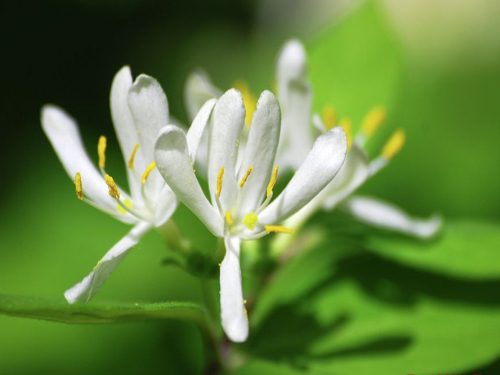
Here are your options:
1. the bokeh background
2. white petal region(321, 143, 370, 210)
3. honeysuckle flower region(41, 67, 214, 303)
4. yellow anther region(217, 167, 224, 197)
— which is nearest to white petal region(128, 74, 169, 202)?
honeysuckle flower region(41, 67, 214, 303)

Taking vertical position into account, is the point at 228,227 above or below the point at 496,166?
above

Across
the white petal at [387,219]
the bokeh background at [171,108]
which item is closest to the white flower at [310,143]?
the white petal at [387,219]

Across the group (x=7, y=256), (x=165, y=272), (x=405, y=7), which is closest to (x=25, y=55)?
(x=7, y=256)

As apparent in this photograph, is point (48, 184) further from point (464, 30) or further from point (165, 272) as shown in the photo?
point (464, 30)

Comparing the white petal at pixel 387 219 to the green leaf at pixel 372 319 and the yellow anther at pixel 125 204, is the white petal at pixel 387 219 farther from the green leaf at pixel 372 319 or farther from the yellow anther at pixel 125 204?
the yellow anther at pixel 125 204

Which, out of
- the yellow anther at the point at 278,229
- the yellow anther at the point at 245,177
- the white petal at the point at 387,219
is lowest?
the white petal at the point at 387,219

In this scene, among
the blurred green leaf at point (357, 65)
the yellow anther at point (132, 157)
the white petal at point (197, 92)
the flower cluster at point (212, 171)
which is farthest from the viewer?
the blurred green leaf at point (357, 65)

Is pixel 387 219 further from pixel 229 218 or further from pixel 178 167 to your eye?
pixel 178 167

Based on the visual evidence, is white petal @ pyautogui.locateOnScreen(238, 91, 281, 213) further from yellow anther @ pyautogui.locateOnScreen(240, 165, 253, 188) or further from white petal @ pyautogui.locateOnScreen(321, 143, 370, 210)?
white petal @ pyautogui.locateOnScreen(321, 143, 370, 210)

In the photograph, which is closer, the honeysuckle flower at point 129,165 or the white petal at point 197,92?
the honeysuckle flower at point 129,165
